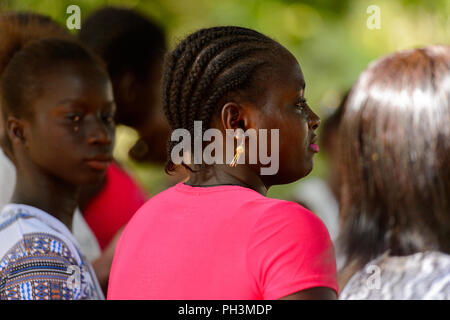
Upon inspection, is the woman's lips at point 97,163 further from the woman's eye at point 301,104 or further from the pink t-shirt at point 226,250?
the woman's eye at point 301,104

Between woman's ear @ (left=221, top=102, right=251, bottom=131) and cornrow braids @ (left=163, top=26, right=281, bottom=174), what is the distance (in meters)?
0.03

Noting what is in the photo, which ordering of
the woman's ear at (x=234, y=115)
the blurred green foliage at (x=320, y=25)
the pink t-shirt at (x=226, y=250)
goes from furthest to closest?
1. the blurred green foliage at (x=320, y=25)
2. the woman's ear at (x=234, y=115)
3. the pink t-shirt at (x=226, y=250)

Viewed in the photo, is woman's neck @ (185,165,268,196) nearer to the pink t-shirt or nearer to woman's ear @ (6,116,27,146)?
the pink t-shirt

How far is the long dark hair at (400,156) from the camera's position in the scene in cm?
202

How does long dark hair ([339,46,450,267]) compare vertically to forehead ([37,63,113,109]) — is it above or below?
below

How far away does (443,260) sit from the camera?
1959 mm

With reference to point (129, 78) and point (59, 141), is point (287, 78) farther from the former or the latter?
point (129, 78)

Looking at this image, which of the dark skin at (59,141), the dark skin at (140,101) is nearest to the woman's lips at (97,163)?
the dark skin at (59,141)

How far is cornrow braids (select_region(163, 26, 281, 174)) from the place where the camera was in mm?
1559

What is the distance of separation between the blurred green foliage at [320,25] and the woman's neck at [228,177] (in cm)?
457

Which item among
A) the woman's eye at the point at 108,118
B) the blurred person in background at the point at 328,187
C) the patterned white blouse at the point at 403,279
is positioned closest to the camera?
the patterned white blouse at the point at 403,279

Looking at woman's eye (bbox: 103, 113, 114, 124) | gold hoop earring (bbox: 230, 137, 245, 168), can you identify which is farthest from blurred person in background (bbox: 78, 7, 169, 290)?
gold hoop earring (bbox: 230, 137, 245, 168)

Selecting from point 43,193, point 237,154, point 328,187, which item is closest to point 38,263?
point 43,193
